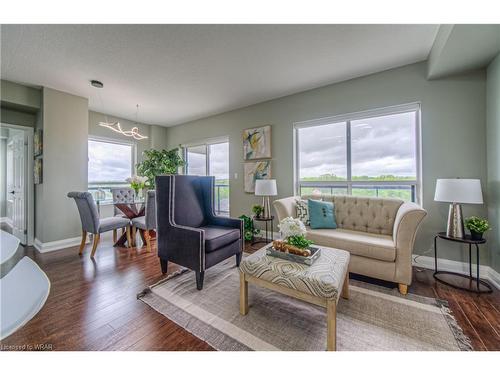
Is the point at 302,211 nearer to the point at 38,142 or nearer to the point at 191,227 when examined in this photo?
the point at 191,227

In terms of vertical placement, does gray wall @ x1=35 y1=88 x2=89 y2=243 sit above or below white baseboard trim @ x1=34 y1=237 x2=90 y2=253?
above

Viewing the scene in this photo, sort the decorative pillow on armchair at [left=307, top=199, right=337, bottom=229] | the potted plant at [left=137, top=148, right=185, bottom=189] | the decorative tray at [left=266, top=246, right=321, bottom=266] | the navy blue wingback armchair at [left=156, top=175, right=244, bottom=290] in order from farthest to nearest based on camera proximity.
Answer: the potted plant at [left=137, top=148, right=185, bottom=189] < the decorative pillow on armchair at [left=307, top=199, right=337, bottom=229] < the navy blue wingback armchair at [left=156, top=175, right=244, bottom=290] < the decorative tray at [left=266, top=246, right=321, bottom=266]

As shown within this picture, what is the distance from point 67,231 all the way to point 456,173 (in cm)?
552

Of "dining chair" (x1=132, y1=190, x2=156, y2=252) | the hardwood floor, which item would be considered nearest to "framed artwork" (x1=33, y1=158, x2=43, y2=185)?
the hardwood floor

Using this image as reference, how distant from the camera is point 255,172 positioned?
3.74 meters

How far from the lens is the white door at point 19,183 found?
332cm

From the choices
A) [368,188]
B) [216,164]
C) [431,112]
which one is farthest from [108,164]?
[431,112]

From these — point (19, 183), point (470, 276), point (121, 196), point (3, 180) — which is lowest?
point (470, 276)

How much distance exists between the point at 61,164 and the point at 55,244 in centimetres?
127

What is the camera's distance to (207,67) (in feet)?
8.32

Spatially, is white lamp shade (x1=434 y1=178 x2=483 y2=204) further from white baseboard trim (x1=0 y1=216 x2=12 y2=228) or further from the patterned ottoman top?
white baseboard trim (x1=0 y1=216 x2=12 y2=228)

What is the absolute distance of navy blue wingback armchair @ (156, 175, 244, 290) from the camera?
1.90 metres

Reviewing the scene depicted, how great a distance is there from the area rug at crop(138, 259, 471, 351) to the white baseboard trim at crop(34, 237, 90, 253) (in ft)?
7.82
